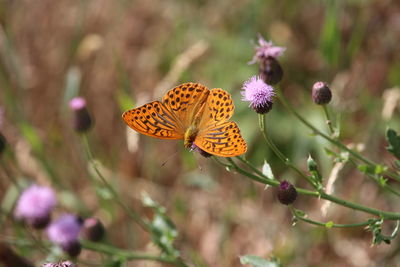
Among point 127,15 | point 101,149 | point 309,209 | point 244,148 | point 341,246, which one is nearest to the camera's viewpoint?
point 244,148

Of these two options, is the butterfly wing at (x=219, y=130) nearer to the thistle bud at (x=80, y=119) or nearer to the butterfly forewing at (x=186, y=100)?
the butterfly forewing at (x=186, y=100)

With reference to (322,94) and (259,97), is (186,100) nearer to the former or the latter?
(259,97)

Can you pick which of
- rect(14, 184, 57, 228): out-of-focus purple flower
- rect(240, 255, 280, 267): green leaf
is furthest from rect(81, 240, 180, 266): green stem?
rect(240, 255, 280, 267): green leaf

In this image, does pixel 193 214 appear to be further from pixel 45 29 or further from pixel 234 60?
pixel 45 29

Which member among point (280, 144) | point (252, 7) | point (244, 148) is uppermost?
point (252, 7)

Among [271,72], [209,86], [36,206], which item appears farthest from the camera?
[209,86]

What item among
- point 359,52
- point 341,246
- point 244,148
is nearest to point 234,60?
→ point 359,52

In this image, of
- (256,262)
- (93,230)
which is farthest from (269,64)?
(93,230)
